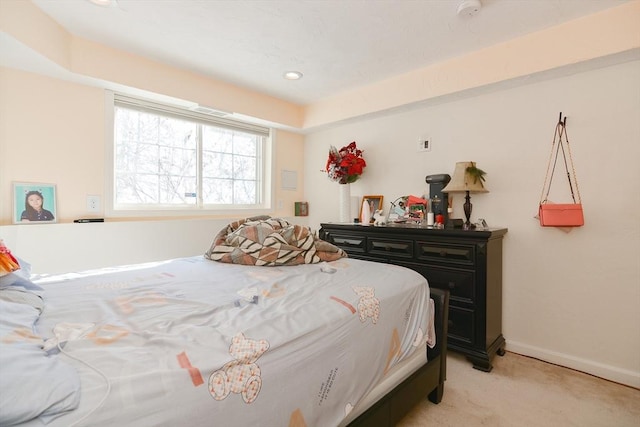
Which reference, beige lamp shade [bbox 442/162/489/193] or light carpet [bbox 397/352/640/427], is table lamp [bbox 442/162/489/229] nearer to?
beige lamp shade [bbox 442/162/489/193]

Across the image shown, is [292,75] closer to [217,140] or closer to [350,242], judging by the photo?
[217,140]

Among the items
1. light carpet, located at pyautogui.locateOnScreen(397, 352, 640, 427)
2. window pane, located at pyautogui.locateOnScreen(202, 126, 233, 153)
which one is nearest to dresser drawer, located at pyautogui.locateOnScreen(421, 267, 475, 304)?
light carpet, located at pyautogui.locateOnScreen(397, 352, 640, 427)

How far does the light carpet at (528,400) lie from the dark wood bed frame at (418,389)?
0.14 metres

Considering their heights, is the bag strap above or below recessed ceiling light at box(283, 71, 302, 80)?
below

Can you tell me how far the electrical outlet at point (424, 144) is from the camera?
2.89 metres

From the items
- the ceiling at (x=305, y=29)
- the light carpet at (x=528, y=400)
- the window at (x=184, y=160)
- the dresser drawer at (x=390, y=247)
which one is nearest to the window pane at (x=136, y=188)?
the window at (x=184, y=160)

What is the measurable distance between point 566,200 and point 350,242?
171 centimetres

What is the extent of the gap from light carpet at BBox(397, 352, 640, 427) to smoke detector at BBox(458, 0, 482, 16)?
233 centimetres

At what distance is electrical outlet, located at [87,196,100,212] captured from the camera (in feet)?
8.06

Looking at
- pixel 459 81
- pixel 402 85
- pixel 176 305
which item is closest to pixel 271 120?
pixel 402 85

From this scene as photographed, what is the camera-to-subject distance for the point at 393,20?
6.56ft

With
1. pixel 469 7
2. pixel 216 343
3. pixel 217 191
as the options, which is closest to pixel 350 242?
pixel 217 191

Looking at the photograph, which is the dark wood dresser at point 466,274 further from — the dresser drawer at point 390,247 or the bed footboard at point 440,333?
the bed footboard at point 440,333

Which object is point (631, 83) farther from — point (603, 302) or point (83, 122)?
point (83, 122)
